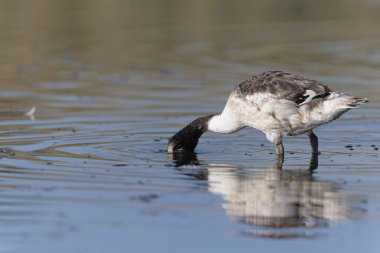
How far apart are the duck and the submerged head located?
0.05 meters

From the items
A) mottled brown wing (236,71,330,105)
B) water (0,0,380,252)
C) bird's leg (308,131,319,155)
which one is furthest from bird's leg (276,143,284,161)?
mottled brown wing (236,71,330,105)

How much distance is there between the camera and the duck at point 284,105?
1104 centimetres

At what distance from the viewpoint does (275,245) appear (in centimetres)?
739

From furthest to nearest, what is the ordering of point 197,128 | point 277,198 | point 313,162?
point 197,128 < point 313,162 < point 277,198

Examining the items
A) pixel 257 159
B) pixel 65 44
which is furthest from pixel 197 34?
pixel 257 159

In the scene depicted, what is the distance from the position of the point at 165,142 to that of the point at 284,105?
73.6 inches

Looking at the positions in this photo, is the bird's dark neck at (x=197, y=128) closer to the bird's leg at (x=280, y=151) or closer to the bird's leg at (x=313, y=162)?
the bird's leg at (x=280, y=151)

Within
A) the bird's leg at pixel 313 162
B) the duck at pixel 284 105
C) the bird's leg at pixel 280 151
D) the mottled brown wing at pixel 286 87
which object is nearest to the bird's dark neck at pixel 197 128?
the duck at pixel 284 105

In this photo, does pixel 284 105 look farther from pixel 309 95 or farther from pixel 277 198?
pixel 277 198

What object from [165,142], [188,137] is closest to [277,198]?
[188,137]

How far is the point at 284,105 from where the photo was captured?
443 inches

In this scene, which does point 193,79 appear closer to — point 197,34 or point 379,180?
point 197,34

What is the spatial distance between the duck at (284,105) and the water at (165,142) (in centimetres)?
33

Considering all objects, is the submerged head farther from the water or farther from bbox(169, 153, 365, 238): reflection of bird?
bbox(169, 153, 365, 238): reflection of bird
